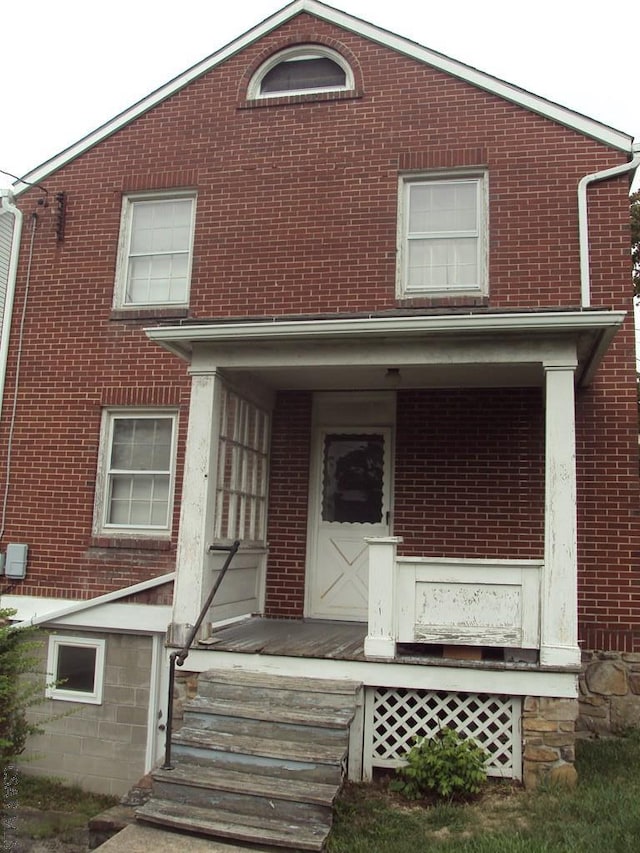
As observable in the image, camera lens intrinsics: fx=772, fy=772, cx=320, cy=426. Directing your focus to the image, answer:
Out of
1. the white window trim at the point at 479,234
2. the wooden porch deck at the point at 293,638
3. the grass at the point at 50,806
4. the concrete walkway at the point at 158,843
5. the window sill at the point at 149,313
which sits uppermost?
the white window trim at the point at 479,234

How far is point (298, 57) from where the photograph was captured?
9641mm

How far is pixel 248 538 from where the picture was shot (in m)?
8.12

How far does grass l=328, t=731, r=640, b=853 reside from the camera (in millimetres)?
4715

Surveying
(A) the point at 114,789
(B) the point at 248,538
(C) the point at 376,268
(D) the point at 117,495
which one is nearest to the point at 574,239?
(C) the point at 376,268

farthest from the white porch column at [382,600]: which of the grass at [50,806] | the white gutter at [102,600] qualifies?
the grass at [50,806]

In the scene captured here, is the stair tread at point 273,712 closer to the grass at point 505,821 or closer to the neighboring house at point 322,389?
the neighboring house at point 322,389

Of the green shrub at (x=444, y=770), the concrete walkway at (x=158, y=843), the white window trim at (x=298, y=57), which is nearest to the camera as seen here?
the concrete walkway at (x=158, y=843)

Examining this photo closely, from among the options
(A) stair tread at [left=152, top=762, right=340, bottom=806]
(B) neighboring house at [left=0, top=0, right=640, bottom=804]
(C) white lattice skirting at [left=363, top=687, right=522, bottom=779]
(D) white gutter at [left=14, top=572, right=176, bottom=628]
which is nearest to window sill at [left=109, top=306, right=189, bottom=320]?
(B) neighboring house at [left=0, top=0, right=640, bottom=804]

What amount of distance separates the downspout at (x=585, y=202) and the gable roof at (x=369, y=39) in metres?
0.20

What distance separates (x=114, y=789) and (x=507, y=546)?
15.9 ft

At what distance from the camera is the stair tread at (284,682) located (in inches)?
235

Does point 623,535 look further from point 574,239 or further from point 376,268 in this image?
point 376,268

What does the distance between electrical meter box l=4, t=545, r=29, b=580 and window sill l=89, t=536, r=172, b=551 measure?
863mm

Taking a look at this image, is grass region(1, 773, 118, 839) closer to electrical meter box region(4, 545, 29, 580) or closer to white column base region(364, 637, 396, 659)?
electrical meter box region(4, 545, 29, 580)
